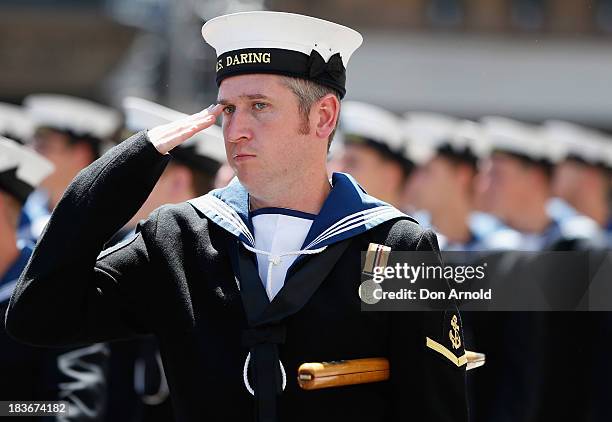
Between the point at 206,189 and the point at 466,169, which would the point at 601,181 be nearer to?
the point at 466,169

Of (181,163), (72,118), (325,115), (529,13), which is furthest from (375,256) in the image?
(529,13)

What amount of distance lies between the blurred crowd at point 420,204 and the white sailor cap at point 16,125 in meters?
0.02

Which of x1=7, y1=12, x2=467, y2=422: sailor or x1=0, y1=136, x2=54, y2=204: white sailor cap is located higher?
x1=0, y1=136, x2=54, y2=204: white sailor cap

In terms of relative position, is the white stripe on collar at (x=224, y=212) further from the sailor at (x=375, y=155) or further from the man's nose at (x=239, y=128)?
the sailor at (x=375, y=155)

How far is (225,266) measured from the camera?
346 cm

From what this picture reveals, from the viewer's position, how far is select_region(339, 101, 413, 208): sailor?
7.84 meters

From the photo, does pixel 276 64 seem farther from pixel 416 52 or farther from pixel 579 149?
pixel 416 52

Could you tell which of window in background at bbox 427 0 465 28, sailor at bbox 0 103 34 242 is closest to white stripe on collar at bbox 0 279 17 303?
sailor at bbox 0 103 34 242

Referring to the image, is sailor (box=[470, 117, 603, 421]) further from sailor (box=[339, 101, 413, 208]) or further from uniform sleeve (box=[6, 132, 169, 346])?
uniform sleeve (box=[6, 132, 169, 346])

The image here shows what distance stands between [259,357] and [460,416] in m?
0.57

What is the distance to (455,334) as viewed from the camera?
11.4ft

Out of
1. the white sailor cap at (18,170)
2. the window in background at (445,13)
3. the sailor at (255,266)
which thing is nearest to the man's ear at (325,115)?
the sailor at (255,266)

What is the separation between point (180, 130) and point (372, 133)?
470cm

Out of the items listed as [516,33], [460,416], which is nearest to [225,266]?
[460,416]
